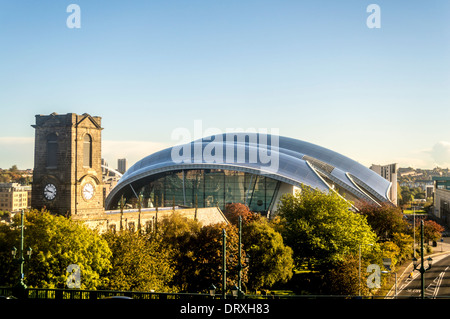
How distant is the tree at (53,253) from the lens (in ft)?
89.3

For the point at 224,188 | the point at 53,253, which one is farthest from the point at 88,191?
the point at 224,188

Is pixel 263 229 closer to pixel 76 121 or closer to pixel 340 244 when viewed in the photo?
pixel 340 244

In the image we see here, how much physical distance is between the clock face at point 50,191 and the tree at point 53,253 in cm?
904

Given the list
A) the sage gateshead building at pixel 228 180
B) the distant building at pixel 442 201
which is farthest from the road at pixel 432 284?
the distant building at pixel 442 201

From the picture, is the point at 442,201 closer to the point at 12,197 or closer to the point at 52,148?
the point at 12,197

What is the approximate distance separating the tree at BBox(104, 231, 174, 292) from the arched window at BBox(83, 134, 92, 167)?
9419 millimetres

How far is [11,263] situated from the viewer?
27688 millimetres

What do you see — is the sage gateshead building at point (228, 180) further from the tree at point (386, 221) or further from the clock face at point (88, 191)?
the clock face at point (88, 191)

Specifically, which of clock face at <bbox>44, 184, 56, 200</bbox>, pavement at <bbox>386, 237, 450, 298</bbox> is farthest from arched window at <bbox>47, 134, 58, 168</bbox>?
pavement at <bbox>386, 237, 450, 298</bbox>

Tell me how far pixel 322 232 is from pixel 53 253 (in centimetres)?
2294

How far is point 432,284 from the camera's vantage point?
148ft

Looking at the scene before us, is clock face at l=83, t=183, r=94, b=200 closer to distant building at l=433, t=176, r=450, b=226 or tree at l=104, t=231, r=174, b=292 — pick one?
tree at l=104, t=231, r=174, b=292
